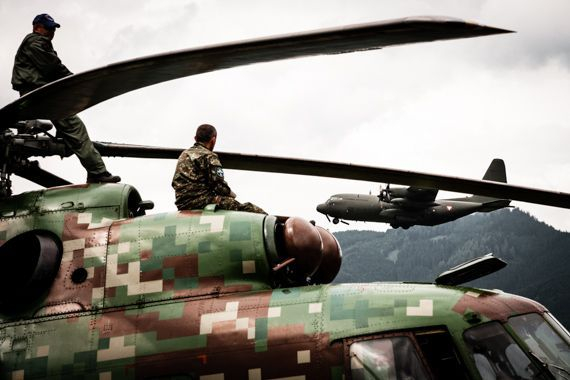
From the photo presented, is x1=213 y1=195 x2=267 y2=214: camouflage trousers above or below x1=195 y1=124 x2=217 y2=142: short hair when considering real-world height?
below

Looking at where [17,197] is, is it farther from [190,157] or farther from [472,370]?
[472,370]

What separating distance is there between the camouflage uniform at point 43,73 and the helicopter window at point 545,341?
4.48 metres

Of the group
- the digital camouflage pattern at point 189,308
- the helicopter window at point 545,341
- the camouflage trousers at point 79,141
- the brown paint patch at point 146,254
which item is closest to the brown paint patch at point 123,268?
the digital camouflage pattern at point 189,308

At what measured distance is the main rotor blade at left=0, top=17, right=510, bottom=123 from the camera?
12.5 ft

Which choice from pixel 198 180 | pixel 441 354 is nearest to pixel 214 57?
pixel 198 180

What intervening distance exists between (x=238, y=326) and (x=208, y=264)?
28.3 inches

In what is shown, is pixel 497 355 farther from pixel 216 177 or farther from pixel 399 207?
pixel 399 207

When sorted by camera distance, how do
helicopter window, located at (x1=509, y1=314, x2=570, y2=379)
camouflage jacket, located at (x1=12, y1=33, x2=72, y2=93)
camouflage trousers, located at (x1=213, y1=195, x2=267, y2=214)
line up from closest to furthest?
1. helicopter window, located at (x1=509, y1=314, x2=570, y2=379)
2. camouflage trousers, located at (x1=213, y1=195, x2=267, y2=214)
3. camouflage jacket, located at (x1=12, y1=33, x2=72, y2=93)

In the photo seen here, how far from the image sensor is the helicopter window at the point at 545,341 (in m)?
5.18

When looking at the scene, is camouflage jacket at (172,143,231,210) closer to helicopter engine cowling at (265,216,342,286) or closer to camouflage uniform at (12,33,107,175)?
helicopter engine cowling at (265,216,342,286)

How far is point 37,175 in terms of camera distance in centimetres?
783

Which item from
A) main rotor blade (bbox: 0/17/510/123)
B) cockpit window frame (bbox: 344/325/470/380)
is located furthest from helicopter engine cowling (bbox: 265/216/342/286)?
main rotor blade (bbox: 0/17/510/123)

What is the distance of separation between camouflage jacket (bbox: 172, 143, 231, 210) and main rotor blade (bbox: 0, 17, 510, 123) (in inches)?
55.7

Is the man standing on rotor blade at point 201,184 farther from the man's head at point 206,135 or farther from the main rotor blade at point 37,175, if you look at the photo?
the main rotor blade at point 37,175
